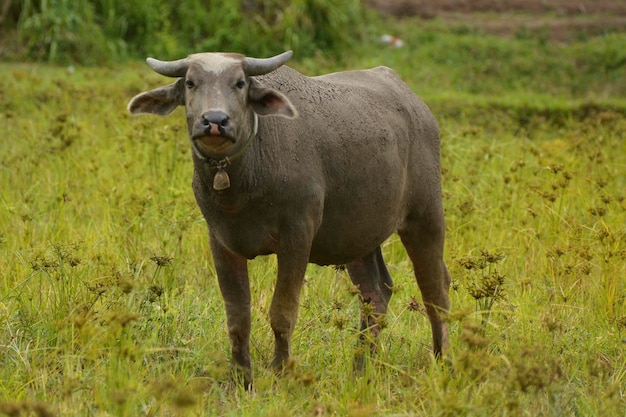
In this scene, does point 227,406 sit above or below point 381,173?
below

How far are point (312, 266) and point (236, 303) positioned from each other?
1711 millimetres

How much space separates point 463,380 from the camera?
4.18m

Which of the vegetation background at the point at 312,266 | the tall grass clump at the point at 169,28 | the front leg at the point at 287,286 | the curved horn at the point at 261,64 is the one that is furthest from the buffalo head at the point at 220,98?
the tall grass clump at the point at 169,28

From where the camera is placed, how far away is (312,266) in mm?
6336

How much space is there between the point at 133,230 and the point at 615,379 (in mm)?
2999

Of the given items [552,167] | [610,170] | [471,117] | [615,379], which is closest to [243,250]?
[615,379]

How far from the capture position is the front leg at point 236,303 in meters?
4.65

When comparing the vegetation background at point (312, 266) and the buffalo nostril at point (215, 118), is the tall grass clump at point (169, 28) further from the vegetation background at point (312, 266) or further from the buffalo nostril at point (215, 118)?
the buffalo nostril at point (215, 118)

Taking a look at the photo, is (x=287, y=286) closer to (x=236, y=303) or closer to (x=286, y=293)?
(x=286, y=293)

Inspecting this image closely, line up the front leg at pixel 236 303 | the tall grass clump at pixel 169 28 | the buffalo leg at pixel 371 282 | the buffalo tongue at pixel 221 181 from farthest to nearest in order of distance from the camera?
1. the tall grass clump at pixel 169 28
2. the buffalo leg at pixel 371 282
3. the front leg at pixel 236 303
4. the buffalo tongue at pixel 221 181

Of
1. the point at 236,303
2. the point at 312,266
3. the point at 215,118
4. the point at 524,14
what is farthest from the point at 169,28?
the point at 215,118

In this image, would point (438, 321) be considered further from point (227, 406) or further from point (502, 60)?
point (502, 60)

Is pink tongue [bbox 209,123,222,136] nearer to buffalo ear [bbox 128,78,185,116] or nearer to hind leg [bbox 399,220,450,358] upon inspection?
buffalo ear [bbox 128,78,185,116]

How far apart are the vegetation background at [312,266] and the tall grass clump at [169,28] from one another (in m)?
A: 0.03
